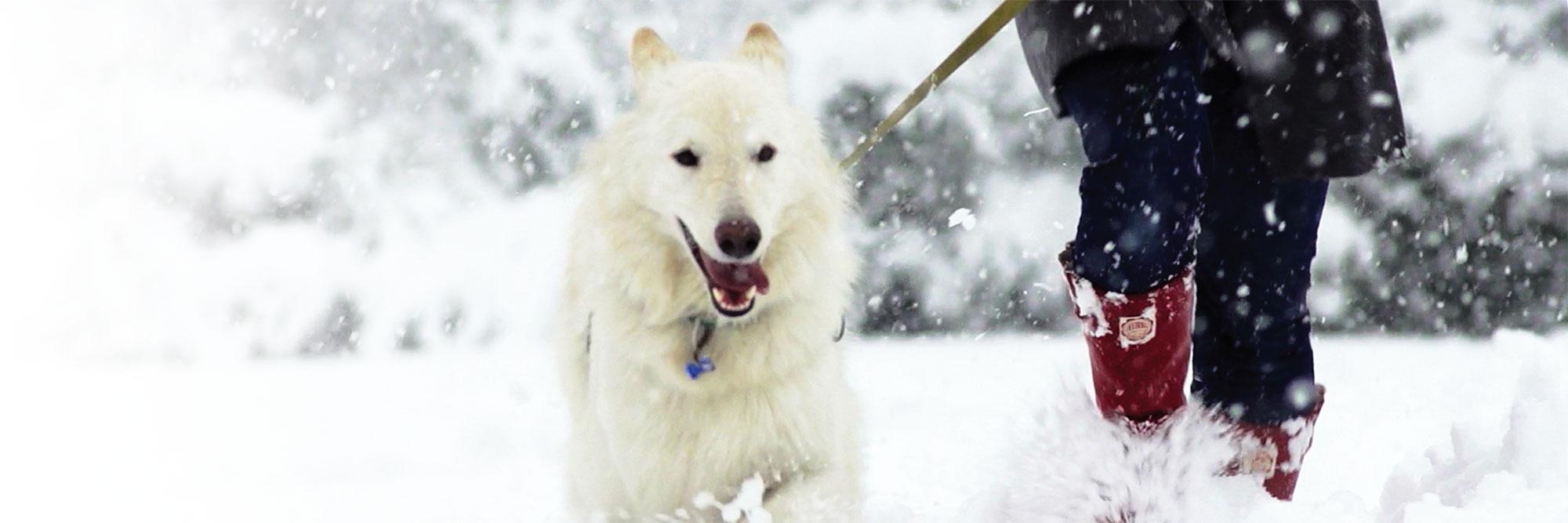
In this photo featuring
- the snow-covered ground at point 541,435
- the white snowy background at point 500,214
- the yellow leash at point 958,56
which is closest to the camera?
the yellow leash at point 958,56

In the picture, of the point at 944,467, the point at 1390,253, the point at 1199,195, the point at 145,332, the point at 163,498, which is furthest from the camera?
the point at 145,332

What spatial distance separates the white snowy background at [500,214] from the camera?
683 cm

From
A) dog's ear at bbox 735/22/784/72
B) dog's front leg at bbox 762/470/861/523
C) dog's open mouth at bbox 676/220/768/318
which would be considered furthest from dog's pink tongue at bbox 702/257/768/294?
dog's ear at bbox 735/22/784/72

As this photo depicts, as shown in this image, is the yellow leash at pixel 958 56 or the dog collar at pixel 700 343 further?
the dog collar at pixel 700 343

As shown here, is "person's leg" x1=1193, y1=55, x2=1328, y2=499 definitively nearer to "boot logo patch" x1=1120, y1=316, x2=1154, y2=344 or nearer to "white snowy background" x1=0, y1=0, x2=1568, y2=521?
"boot logo patch" x1=1120, y1=316, x2=1154, y2=344

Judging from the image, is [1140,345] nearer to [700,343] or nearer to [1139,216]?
[1139,216]

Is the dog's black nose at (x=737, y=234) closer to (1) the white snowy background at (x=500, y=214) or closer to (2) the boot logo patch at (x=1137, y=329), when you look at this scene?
(2) the boot logo patch at (x=1137, y=329)

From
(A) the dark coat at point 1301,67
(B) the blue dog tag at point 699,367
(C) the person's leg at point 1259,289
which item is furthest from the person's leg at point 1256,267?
(B) the blue dog tag at point 699,367

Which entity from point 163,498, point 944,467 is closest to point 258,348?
point 163,498

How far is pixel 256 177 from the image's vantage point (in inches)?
353

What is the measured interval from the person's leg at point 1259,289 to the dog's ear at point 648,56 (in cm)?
136

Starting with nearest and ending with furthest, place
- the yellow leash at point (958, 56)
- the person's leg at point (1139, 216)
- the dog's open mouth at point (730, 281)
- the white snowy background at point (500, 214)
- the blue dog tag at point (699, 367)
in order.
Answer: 1. the person's leg at point (1139, 216)
2. the yellow leash at point (958, 56)
3. the dog's open mouth at point (730, 281)
4. the blue dog tag at point (699, 367)
5. the white snowy background at point (500, 214)

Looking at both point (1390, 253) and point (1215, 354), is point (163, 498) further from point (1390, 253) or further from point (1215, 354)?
point (1390, 253)

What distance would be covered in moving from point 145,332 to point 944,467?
21.9 ft
